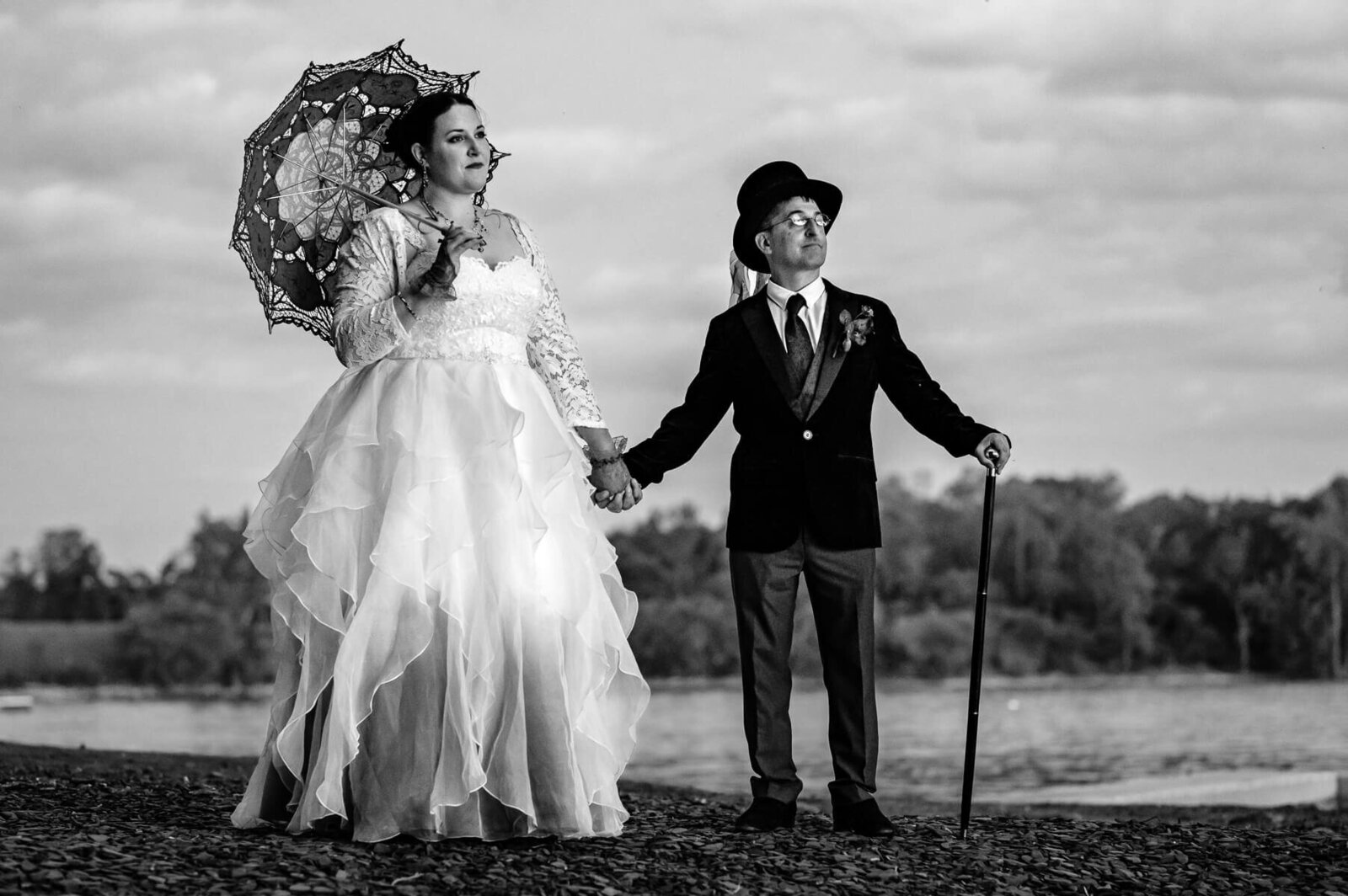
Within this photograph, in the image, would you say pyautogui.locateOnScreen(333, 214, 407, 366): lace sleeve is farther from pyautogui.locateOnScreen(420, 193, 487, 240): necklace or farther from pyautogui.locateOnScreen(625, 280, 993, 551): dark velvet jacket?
pyautogui.locateOnScreen(625, 280, 993, 551): dark velvet jacket

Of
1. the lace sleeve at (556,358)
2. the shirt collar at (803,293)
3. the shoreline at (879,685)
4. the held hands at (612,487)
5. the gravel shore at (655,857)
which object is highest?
the shirt collar at (803,293)

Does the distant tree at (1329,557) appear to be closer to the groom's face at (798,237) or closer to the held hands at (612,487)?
the groom's face at (798,237)

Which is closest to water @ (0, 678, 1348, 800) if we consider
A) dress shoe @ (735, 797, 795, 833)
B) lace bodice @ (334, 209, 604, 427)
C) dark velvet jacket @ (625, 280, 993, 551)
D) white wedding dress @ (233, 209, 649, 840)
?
dress shoe @ (735, 797, 795, 833)

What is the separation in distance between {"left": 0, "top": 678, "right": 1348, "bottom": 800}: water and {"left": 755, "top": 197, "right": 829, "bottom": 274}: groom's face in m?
11.8

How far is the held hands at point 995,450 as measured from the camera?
630 cm

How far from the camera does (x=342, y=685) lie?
5.41 metres

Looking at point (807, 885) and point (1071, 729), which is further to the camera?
point (1071, 729)

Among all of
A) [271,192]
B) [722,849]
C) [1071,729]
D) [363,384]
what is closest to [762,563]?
[722,849]

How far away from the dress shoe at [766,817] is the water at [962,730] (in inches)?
446

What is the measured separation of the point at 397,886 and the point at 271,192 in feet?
8.95

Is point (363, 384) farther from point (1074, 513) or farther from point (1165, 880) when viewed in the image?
point (1074, 513)

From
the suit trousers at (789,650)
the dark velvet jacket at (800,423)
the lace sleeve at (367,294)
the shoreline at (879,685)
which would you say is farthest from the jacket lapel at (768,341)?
the shoreline at (879,685)

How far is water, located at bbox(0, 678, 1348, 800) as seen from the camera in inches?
1154

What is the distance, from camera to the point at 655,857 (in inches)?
217
